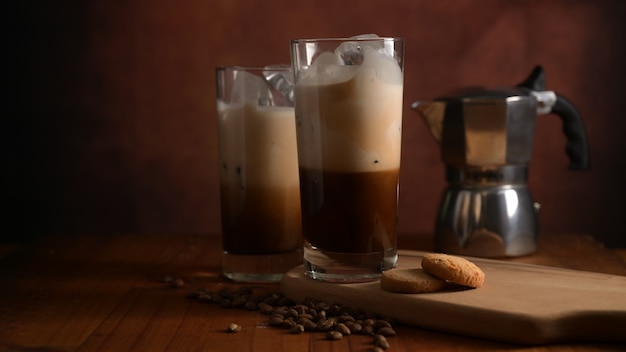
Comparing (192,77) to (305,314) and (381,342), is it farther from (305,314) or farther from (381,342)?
(381,342)

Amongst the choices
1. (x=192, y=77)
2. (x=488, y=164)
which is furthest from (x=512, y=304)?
(x=192, y=77)

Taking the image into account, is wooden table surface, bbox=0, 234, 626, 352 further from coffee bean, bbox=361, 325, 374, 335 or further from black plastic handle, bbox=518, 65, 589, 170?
black plastic handle, bbox=518, 65, 589, 170

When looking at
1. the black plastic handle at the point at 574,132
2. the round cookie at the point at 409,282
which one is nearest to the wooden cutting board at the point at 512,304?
the round cookie at the point at 409,282

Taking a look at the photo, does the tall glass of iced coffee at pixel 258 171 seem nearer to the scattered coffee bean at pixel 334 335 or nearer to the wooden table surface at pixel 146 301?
the wooden table surface at pixel 146 301

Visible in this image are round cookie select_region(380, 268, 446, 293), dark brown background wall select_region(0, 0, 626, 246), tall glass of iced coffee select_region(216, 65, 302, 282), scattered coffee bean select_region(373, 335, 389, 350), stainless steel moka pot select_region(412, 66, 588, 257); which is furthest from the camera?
dark brown background wall select_region(0, 0, 626, 246)

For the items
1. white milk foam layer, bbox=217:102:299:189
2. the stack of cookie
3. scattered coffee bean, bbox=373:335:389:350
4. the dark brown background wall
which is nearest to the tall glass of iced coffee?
white milk foam layer, bbox=217:102:299:189

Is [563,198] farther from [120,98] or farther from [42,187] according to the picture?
[42,187]

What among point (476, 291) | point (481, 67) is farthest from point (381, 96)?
point (481, 67)
